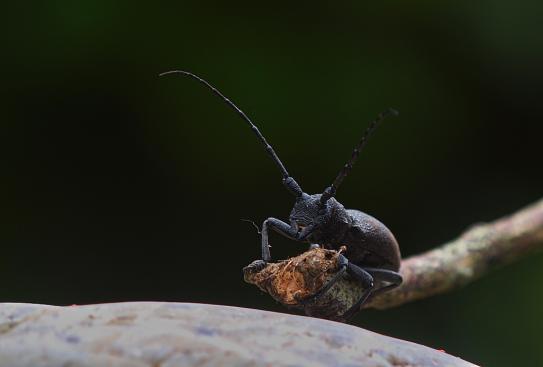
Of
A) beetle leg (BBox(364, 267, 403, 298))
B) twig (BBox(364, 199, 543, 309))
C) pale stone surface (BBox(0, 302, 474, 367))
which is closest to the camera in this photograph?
pale stone surface (BBox(0, 302, 474, 367))

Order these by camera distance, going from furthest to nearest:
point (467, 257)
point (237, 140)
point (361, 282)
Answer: point (237, 140) → point (467, 257) → point (361, 282)

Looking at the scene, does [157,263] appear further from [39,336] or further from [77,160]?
[39,336]

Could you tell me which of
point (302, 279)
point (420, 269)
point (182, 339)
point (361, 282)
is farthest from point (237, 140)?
point (182, 339)

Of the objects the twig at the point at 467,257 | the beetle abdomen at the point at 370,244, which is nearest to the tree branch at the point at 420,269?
the twig at the point at 467,257

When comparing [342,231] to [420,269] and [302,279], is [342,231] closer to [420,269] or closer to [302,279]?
[302,279]

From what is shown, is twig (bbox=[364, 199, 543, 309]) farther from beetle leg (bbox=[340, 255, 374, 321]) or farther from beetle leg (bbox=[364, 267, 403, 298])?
beetle leg (bbox=[340, 255, 374, 321])

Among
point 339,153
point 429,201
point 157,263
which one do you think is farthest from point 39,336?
point 429,201

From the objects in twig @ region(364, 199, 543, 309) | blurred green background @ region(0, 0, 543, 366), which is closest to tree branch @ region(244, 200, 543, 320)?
twig @ region(364, 199, 543, 309)
